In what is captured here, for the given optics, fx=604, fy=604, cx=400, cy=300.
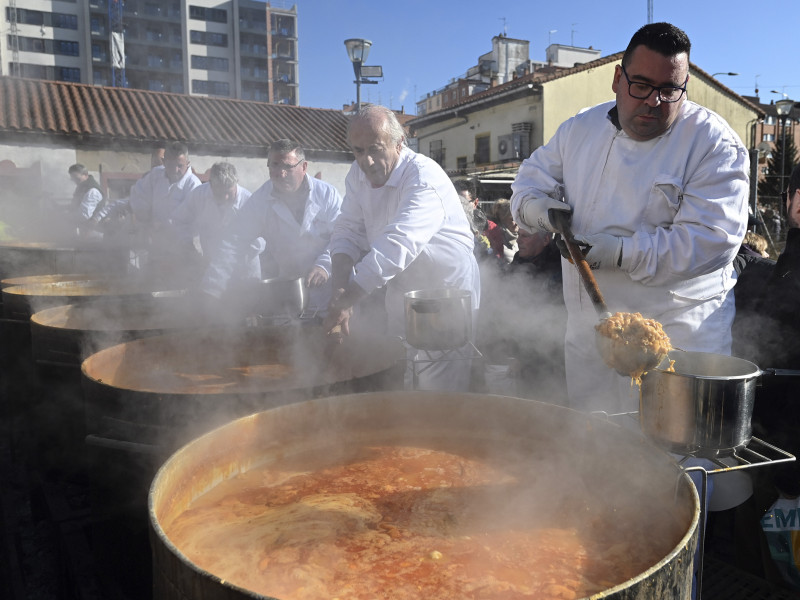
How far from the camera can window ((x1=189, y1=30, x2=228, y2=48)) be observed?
61.3m

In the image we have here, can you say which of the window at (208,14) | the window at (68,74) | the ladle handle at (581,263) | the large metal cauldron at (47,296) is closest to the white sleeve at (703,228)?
the ladle handle at (581,263)

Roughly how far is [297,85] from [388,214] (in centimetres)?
7111

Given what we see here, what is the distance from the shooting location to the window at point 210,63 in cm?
6171

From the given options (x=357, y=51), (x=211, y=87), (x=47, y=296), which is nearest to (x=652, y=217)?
(x=47, y=296)

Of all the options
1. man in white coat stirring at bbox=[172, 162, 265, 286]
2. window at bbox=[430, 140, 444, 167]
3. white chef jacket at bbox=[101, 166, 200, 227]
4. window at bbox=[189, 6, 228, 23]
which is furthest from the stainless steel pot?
window at bbox=[189, 6, 228, 23]

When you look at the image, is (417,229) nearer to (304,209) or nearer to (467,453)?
(467,453)

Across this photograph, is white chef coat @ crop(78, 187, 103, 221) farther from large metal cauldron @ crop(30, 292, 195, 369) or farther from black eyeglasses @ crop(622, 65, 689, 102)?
black eyeglasses @ crop(622, 65, 689, 102)

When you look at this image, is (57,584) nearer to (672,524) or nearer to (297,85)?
(672,524)

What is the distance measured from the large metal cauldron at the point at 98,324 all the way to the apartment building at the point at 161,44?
55574 millimetres

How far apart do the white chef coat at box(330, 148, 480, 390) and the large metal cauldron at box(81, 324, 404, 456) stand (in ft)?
1.67

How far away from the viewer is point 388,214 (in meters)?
3.58

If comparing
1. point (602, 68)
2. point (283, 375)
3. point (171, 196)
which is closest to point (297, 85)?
point (602, 68)

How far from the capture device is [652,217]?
2.45m

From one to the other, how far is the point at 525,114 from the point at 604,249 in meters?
22.8
